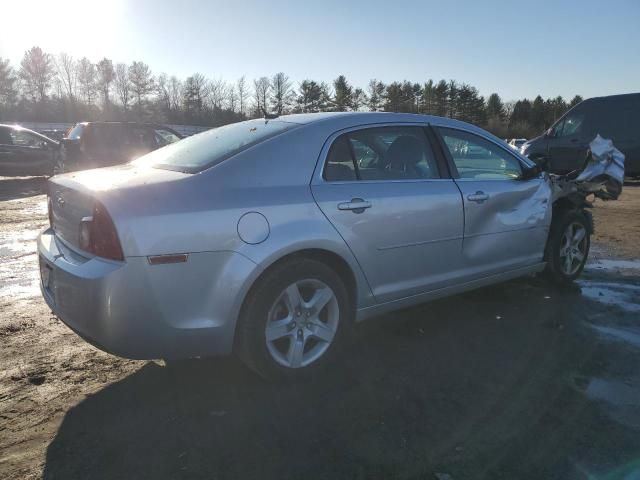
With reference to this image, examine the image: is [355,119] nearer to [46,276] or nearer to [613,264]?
[46,276]

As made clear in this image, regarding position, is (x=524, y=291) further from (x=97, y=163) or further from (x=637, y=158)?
(x=97, y=163)

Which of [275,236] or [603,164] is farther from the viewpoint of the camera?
[603,164]

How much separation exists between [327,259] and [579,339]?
6.84 ft

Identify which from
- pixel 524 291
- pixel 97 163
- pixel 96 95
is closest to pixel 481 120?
pixel 96 95

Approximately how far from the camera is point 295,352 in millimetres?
3148

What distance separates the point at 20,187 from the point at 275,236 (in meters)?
14.3

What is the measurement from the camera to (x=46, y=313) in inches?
171

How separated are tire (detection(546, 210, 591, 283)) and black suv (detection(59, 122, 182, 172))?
10.4m

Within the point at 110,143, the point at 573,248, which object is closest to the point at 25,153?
the point at 110,143

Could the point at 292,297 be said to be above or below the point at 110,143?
below

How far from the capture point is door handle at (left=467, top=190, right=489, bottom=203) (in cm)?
396

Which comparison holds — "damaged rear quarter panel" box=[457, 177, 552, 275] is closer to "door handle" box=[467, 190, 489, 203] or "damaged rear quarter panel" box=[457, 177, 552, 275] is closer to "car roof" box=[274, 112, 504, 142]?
"door handle" box=[467, 190, 489, 203]

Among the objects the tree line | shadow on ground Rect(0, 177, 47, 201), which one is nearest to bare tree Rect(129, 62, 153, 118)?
the tree line

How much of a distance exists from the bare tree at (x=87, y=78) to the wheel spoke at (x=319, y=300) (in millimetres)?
89132
